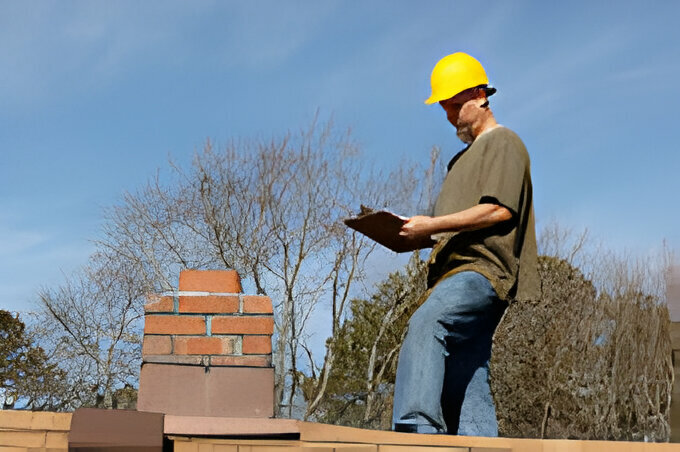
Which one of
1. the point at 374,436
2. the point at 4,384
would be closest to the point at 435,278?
the point at 374,436

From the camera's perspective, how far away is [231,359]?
9.75 feet

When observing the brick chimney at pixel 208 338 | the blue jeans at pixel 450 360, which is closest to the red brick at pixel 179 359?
the brick chimney at pixel 208 338

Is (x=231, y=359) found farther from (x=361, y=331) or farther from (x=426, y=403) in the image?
(x=361, y=331)

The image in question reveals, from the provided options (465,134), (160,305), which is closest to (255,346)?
(160,305)

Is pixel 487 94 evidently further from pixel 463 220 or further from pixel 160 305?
pixel 160 305

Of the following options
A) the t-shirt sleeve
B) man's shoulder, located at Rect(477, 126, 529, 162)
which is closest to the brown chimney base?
the t-shirt sleeve

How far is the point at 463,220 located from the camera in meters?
2.55

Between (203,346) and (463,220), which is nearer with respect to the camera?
(463,220)

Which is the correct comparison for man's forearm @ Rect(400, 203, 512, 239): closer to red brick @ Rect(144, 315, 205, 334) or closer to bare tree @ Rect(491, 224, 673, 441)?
red brick @ Rect(144, 315, 205, 334)

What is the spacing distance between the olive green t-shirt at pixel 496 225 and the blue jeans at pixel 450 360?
0.07m

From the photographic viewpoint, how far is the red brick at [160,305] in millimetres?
3029

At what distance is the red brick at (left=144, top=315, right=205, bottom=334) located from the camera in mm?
3020

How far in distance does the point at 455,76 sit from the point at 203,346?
1.38 meters

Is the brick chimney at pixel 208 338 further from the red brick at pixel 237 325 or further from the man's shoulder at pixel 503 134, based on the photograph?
the man's shoulder at pixel 503 134
